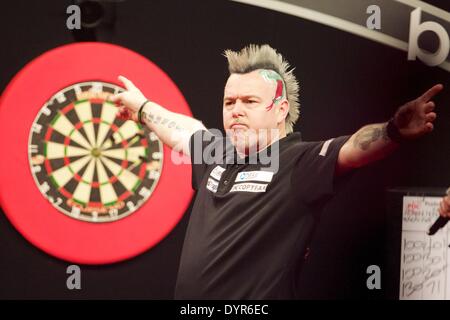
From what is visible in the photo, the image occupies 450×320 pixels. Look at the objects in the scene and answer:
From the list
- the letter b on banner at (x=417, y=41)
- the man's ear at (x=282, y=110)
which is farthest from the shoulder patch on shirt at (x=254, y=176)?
the letter b on banner at (x=417, y=41)

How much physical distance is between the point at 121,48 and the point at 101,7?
182mm

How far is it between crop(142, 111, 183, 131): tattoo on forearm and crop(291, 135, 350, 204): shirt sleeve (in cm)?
54

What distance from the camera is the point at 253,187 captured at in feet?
7.03

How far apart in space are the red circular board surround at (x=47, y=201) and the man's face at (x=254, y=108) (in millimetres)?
237

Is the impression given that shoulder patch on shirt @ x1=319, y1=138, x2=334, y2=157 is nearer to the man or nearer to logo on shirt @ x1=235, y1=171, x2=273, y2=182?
the man

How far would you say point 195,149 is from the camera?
91.6 inches

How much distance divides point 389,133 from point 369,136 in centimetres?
6

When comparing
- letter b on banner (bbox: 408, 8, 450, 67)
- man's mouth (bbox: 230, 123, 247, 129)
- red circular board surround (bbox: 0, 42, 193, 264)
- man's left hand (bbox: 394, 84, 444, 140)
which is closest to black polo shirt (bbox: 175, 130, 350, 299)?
man's mouth (bbox: 230, 123, 247, 129)

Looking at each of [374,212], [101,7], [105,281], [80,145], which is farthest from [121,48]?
[374,212]

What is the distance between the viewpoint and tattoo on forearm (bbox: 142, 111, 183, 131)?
235 centimetres

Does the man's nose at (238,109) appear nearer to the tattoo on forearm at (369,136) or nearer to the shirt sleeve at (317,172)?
the shirt sleeve at (317,172)

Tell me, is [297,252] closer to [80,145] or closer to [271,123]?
[271,123]

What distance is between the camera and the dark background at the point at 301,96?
230 centimetres

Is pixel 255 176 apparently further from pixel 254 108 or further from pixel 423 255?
pixel 423 255
